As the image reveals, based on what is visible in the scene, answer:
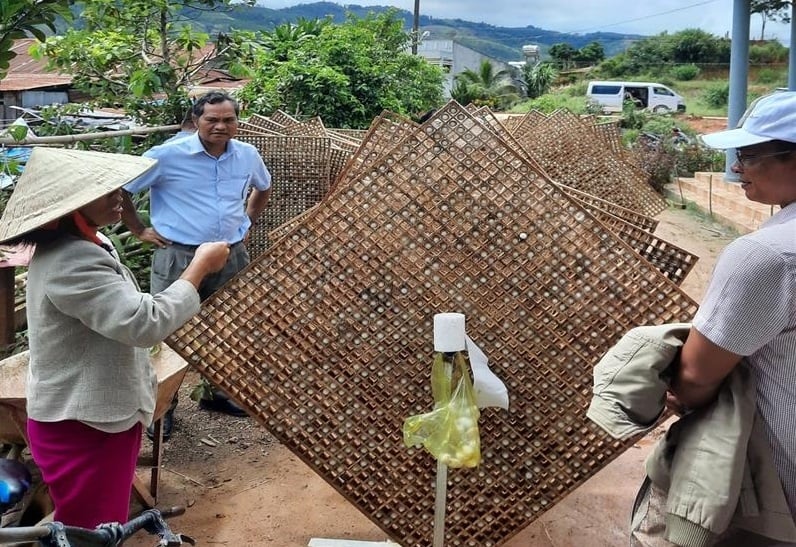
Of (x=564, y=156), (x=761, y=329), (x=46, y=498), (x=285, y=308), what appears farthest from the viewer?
(x=564, y=156)

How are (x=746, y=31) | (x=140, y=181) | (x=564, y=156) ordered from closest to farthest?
(x=140, y=181) < (x=564, y=156) < (x=746, y=31)

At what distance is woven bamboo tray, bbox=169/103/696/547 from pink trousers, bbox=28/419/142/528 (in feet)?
1.33

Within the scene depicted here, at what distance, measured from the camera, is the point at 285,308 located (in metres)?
2.56

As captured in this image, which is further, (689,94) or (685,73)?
(685,73)

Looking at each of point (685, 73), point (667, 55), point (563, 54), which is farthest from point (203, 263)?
point (563, 54)

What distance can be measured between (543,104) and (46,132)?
978 inches

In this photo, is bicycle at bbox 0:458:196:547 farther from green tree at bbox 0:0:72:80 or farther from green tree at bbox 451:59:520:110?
green tree at bbox 451:59:520:110

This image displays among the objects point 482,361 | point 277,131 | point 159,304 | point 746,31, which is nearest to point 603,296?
point 482,361

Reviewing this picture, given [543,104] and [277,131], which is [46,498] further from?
[543,104]

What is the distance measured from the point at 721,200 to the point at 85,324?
40.3ft

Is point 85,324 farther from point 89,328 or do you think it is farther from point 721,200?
point 721,200

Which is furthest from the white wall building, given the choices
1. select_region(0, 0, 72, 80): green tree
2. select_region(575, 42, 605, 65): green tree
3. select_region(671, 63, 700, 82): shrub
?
select_region(0, 0, 72, 80): green tree

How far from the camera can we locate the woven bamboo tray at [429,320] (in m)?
2.47

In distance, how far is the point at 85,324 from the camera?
6.91 feet
